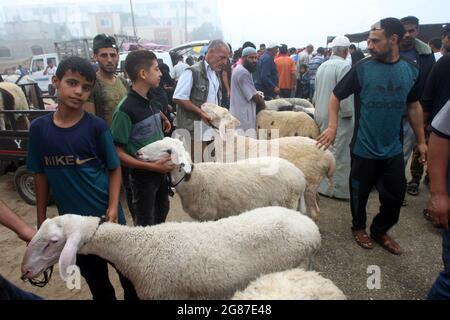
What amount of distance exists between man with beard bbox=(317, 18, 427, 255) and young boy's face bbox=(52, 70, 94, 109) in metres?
2.17

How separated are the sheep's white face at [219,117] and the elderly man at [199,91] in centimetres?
8

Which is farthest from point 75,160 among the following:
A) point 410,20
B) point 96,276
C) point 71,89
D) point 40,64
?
point 40,64

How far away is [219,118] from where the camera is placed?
3783 millimetres

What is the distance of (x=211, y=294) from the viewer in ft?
6.10

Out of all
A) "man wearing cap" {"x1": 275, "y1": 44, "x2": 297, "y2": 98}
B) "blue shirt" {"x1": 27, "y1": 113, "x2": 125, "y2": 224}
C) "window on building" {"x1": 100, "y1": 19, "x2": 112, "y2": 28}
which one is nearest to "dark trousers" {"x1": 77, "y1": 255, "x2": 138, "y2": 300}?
"blue shirt" {"x1": 27, "y1": 113, "x2": 125, "y2": 224}

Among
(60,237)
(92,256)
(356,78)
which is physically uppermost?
(356,78)

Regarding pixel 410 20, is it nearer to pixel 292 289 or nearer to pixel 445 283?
pixel 445 283

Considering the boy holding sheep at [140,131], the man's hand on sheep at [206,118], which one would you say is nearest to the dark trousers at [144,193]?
the boy holding sheep at [140,131]

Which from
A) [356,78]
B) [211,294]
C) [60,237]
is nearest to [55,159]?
[60,237]

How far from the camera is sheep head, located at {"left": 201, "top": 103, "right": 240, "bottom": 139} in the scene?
3727 millimetres

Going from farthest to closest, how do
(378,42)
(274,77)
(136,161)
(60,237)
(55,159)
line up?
(274,77) → (378,42) → (136,161) → (55,159) → (60,237)

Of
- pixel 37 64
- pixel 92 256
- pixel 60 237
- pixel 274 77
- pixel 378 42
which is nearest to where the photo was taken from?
pixel 60 237
